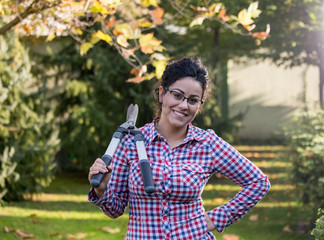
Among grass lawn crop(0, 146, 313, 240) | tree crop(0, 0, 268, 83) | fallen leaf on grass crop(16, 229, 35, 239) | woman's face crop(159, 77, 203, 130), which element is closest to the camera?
woman's face crop(159, 77, 203, 130)

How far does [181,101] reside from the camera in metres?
2.59

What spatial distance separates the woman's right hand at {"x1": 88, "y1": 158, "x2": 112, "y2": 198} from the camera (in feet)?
7.54

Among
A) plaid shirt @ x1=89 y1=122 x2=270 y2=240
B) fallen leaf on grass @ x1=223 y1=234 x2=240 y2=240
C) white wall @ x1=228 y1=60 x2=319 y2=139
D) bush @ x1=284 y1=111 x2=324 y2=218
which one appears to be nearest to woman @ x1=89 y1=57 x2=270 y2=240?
plaid shirt @ x1=89 y1=122 x2=270 y2=240

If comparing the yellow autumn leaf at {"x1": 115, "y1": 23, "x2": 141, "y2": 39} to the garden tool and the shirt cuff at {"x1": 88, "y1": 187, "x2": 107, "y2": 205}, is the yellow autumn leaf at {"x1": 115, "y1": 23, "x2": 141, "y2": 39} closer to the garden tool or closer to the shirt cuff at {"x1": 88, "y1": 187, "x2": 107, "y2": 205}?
the garden tool

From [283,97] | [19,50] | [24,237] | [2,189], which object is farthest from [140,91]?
[283,97]

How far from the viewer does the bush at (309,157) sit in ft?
19.0

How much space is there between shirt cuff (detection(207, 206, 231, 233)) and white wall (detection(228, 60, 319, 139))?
49.5 ft

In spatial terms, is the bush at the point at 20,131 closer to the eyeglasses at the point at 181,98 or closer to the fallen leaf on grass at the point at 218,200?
the fallen leaf on grass at the point at 218,200

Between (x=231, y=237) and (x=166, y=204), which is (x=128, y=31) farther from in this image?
(x=231, y=237)

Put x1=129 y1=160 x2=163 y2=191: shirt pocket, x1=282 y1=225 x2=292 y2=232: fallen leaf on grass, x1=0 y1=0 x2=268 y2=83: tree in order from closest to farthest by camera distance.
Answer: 1. x1=129 y1=160 x2=163 y2=191: shirt pocket
2. x1=0 y1=0 x2=268 y2=83: tree
3. x1=282 y1=225 x2=292 y2=232: fallen leaf on grass

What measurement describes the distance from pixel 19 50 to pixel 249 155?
7.93 meters

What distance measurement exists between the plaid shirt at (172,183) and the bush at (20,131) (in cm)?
500

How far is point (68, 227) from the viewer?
666 centimetres

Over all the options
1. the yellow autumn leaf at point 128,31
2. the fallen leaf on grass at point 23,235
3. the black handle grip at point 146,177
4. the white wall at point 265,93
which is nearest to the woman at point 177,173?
the black handle grip at point 146,177
